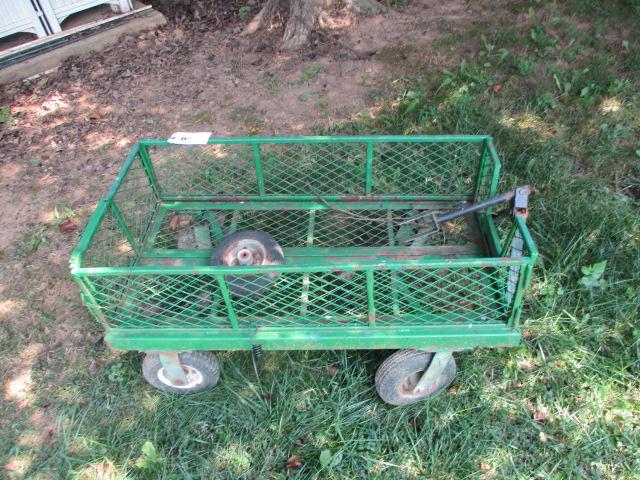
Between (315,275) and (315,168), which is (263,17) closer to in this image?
(315,168)

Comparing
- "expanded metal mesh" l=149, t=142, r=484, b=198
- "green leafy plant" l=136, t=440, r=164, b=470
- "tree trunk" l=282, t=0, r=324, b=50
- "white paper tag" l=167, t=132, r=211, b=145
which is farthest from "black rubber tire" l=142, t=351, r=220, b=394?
"tree trunk" l=282, t=0, r=324, b=50

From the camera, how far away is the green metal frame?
7.99ft

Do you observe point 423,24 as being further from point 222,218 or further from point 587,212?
point 222,218

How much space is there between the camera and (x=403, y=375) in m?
2.79

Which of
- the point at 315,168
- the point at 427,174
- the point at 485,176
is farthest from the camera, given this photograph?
the point at 315,168

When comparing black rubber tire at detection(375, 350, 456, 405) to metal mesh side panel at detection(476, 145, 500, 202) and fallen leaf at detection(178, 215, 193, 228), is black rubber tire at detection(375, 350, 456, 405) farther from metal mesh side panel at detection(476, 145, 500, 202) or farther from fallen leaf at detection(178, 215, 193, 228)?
fallen leaf at detection(178, 215, 193, 228)

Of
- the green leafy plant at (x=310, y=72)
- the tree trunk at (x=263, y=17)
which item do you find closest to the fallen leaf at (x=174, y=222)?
the green leafy plant at (x=310, y=72)

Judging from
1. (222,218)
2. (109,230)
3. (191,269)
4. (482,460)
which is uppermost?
(191,269)

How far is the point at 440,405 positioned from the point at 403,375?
389 mm

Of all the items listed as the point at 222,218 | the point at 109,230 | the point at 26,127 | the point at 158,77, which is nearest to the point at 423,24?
the point at 158,77

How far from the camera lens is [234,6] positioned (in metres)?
6.73

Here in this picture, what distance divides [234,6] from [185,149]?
2.99 meters

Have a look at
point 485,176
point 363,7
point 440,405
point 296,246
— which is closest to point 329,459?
point 440,405

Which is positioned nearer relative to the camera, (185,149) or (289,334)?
(289,334)
